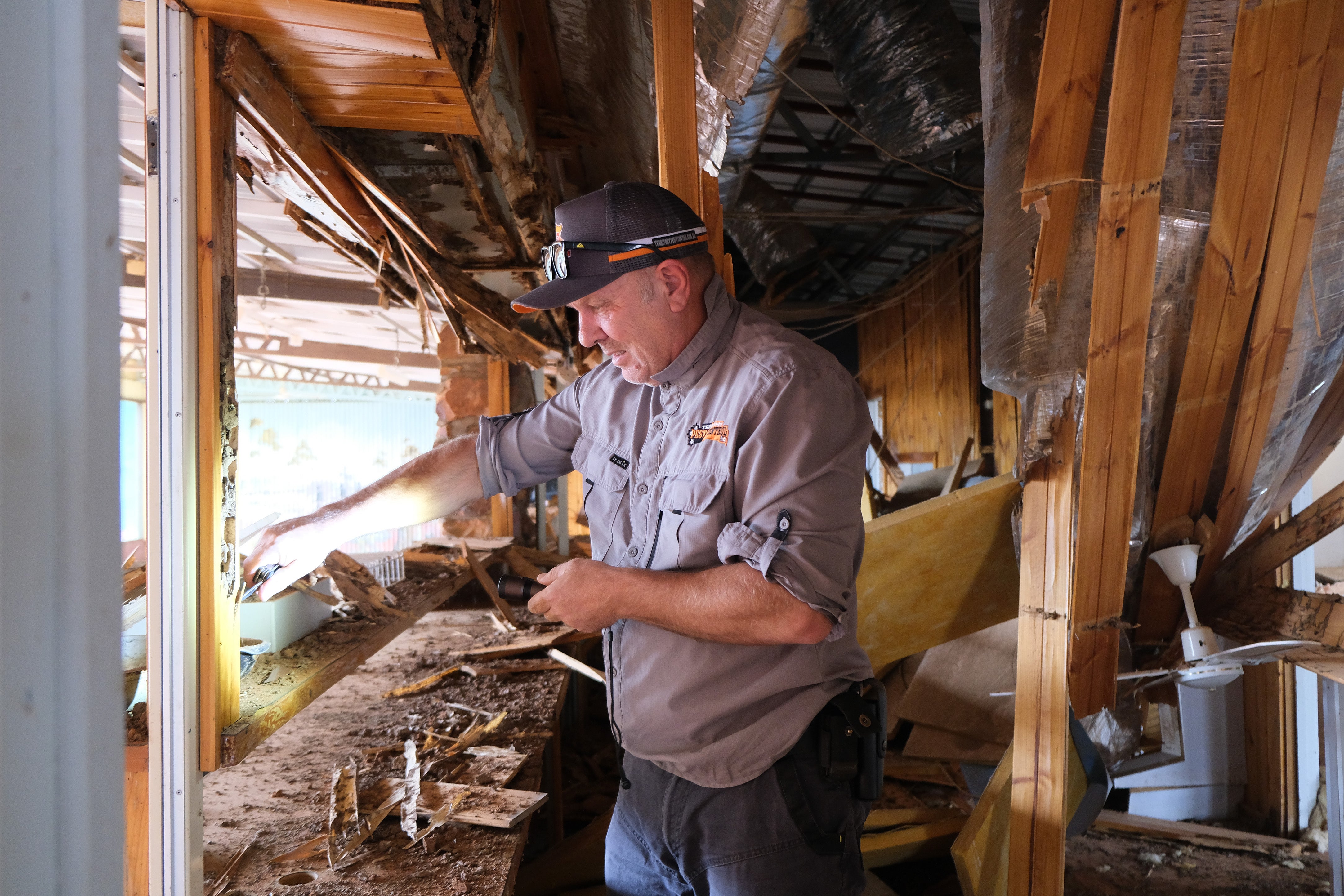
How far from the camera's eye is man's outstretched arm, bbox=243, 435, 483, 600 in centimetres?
163

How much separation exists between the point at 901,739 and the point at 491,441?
266 cm

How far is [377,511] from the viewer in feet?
6.03

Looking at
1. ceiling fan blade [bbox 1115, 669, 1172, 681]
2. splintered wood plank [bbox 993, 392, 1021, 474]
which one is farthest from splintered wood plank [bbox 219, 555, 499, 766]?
splintered wood plank [bbox 993, 392, 1021, 474]

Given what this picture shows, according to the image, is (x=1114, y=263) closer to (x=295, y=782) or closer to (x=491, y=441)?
(x=491, y=441)

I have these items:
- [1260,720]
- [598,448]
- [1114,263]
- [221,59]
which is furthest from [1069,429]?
[1260,720]

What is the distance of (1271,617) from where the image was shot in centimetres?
227

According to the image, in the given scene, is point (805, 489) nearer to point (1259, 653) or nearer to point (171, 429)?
point (171, 429)

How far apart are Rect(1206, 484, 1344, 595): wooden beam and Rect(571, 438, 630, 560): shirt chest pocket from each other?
6.16 feet

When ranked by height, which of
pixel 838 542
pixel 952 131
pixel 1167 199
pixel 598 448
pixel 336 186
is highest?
pixel 952 131

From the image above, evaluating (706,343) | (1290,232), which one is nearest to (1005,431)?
(1290,232)

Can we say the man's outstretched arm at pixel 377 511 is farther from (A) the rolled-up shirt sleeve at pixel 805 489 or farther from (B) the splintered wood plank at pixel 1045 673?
(B) the splintered wood plank at pixel 1045 673

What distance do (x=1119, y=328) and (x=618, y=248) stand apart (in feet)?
3.76

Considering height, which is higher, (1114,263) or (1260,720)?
(1114,263)

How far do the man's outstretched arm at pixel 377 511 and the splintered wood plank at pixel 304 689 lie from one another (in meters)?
0.23
